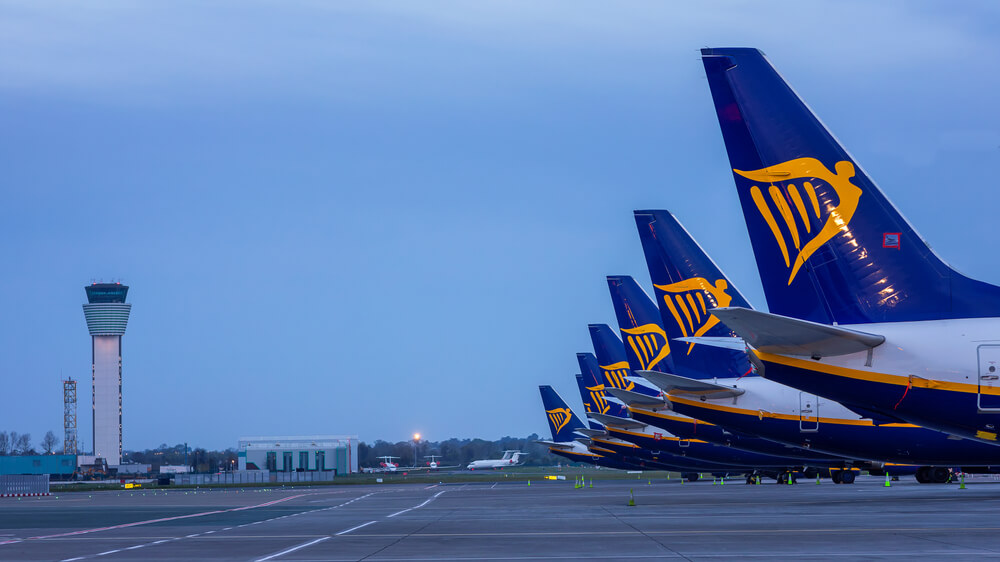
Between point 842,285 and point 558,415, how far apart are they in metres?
78.4

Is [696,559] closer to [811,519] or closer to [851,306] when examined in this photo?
[851,306]

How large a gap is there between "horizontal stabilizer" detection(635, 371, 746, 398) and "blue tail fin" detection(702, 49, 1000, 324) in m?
9.80

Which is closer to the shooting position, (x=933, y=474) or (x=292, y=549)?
(x=292, y=549)

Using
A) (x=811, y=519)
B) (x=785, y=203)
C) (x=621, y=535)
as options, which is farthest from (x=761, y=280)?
(x=811, y=519)

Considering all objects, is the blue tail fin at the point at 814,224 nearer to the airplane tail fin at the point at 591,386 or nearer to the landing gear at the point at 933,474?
the landing gear at the point at 933,474

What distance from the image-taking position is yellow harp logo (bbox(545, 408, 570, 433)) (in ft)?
310

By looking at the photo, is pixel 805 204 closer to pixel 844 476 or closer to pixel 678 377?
pixel 678 377

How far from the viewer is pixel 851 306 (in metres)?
17.5

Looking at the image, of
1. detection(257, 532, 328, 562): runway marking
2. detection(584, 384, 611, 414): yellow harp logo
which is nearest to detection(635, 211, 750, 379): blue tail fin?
detection(257, 532, 328, 562): runway marking

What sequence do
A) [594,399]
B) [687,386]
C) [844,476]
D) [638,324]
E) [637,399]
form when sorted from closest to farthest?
[687,386] → [637,399] → [638,324] → [844,476] → [594,399]

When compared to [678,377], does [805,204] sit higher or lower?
higher

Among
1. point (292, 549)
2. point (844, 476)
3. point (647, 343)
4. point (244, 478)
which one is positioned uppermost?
point (647, 343)

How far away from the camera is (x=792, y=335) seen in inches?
627

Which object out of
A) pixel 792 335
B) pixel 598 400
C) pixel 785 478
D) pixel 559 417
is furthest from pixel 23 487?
pixel 792 335
